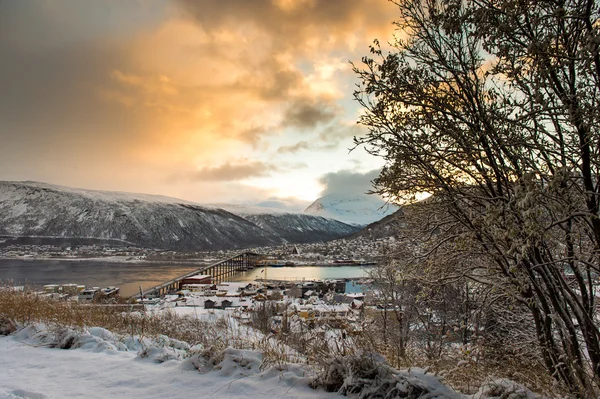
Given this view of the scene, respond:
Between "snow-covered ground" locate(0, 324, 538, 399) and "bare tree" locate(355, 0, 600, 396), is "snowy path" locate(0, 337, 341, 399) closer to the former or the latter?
"snow-covered ground" locate(0, 324, 538, 399)

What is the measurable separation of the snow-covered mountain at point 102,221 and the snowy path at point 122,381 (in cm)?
15686

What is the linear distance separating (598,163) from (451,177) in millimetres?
1352

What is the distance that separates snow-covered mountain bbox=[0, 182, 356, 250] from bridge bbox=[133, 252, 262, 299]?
51.1 metres

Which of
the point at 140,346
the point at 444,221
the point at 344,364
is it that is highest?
the point at 444,221

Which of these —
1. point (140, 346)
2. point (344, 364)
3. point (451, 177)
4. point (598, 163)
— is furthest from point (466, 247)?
point (140, 346)

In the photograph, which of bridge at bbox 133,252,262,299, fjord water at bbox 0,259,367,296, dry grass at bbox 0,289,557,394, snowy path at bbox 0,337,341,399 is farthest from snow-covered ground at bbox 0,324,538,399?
bridge at bbox 133,252,262,299

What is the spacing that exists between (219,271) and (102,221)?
9961cm

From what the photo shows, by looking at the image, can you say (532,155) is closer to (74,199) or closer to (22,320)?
(22,320)

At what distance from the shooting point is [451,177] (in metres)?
4.30

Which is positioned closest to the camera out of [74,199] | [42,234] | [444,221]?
[444,221]

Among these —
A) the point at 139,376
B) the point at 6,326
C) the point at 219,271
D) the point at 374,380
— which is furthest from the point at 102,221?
the point at 374,380

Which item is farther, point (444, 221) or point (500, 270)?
point (444, 221)

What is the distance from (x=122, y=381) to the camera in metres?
4.12

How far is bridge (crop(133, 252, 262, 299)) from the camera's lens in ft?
169
